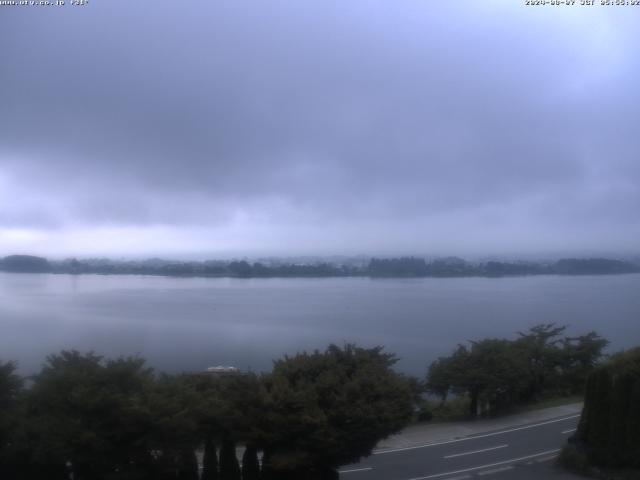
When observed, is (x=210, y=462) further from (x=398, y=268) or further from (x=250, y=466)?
(x=398, y=268)

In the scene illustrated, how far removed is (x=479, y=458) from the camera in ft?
52.5

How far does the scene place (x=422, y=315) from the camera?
4750 centimetres

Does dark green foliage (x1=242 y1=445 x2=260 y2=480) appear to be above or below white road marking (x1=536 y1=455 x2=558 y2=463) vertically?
above

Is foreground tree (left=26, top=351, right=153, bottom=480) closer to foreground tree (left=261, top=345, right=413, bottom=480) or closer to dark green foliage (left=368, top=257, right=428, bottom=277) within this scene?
foreground tree (left=261, top=345, right=413, bottom=480)

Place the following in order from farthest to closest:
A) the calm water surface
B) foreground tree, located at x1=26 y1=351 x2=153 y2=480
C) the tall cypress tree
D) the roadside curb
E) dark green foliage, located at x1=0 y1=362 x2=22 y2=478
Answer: the calm water surface → the roadside curb → the tall cypress tree → dark green foliage, located at x1=0 y1=362 x2=22 y2=478 → foreground tree, located at x1=26 y1=351 x2=153 y2=480

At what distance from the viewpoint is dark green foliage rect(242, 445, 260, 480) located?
12.3m

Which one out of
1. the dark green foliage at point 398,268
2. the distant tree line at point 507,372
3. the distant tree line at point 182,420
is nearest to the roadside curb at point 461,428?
the distant tree line at point 507,372

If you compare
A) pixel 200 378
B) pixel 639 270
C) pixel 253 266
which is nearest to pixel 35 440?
pixel 200 378

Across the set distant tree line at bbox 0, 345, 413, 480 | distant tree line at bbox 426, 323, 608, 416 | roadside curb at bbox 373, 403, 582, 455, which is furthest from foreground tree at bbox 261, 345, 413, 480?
distant tree line at bbox 426, 323, 608, 416

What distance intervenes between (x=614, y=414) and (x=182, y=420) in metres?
8.92

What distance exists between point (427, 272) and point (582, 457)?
178 feet

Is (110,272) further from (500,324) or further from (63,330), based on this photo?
(500,324)

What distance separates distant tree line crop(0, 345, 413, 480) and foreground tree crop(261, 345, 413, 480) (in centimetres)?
2

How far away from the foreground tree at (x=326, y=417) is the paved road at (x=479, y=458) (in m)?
2.71
